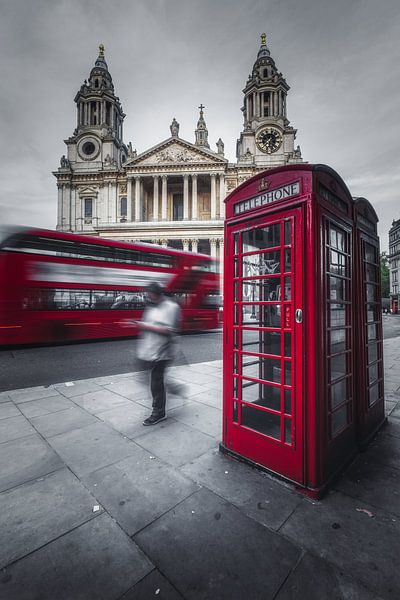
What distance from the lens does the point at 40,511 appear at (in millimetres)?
2018

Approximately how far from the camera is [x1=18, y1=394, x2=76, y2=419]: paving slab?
152 inches

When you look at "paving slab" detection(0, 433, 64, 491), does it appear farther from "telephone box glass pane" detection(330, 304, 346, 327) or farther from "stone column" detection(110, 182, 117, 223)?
"stone column" detection(110, 182, 117, 223)

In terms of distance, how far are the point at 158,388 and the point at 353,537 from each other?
239 centimetres

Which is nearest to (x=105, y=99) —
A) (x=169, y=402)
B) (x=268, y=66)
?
(x=268, y=66)

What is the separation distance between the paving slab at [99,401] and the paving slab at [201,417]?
89 centimetres

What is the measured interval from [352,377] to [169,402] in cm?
254

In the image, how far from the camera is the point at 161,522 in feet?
6.15

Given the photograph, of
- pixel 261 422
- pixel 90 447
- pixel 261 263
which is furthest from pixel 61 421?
pixel 261 263

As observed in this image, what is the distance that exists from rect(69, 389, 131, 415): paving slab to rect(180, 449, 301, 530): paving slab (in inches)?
73.6

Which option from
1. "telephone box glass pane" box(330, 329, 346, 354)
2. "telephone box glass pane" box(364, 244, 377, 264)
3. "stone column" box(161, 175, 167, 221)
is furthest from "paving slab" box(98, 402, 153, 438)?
"stone column" box(161, 175, 167, 221)

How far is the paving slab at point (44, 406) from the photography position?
12.7ft

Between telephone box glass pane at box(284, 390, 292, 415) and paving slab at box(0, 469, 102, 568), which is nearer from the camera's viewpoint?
paving slab at box(0, 469, 102, 568)

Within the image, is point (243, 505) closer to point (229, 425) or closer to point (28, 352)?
point (229, 425)

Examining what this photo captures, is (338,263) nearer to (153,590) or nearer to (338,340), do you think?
(338,340)
